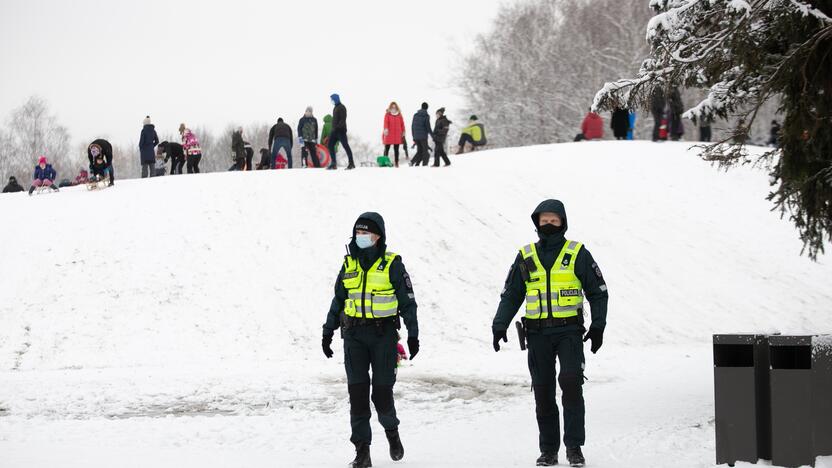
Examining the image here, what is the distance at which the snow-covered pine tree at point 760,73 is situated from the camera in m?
9.19

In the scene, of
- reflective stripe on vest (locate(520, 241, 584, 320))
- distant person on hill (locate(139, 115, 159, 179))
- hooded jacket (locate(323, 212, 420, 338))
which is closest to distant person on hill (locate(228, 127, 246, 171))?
distant person on hill (locate(139, 115, 159, 179))

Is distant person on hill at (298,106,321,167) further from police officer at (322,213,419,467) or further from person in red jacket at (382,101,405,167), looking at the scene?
police officer at (322,213,419,467)

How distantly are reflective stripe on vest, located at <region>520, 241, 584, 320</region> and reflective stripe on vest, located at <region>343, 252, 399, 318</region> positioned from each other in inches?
42.7

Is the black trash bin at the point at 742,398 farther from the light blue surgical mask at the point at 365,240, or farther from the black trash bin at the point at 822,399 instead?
the light blue surgical mask at the point at 365,240

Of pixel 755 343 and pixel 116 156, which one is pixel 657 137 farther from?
pixel 116 156

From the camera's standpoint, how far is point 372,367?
26.3 feet

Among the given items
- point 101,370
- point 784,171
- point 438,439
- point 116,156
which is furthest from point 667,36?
point 116,156

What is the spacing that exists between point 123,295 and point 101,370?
8.90 ft

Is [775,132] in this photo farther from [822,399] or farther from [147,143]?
[822,399]

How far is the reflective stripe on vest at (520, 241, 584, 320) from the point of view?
759 cm

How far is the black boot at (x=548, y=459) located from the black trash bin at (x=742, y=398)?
112 centimetres

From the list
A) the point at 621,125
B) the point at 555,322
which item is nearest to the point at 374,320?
the point at 555,322

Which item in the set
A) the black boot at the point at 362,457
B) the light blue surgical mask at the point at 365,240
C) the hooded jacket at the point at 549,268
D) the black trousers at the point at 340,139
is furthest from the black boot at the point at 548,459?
the black trousers at the point at 340,139

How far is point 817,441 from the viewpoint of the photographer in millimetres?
7117
